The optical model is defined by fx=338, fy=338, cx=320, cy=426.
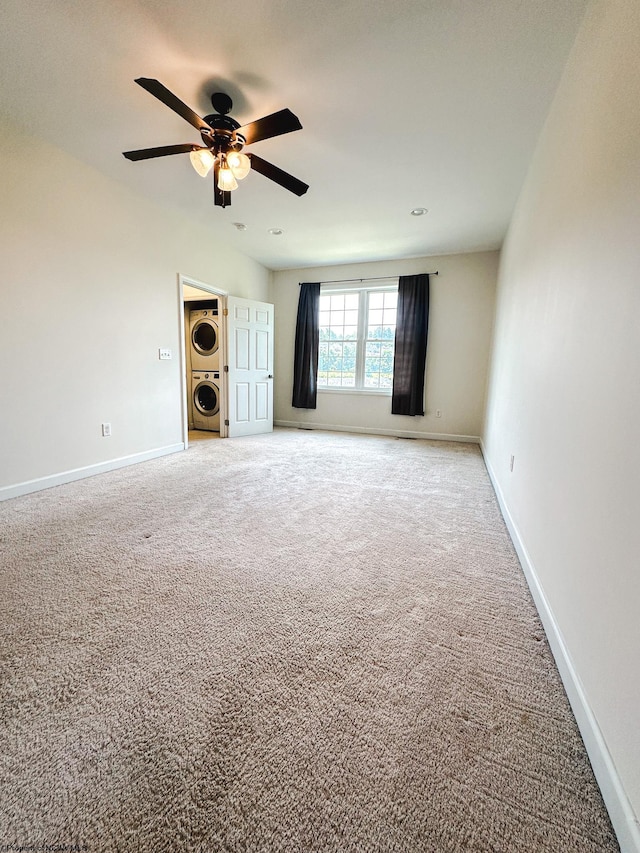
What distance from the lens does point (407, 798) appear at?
80cm

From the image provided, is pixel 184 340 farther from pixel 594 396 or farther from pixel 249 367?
pixel 594 396

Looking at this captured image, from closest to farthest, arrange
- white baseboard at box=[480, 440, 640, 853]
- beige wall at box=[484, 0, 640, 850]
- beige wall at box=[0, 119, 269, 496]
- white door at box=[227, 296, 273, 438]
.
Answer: white baseboard at box=[480, 440, 640, 853]
beige wall at box=[484, 0, 640, 850]
beige wall at box=[0, 119, 269, 496]
white door at box=[227, 296, 273, 438]

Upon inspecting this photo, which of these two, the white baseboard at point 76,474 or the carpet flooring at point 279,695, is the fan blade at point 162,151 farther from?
the white baseboard at point 76,474

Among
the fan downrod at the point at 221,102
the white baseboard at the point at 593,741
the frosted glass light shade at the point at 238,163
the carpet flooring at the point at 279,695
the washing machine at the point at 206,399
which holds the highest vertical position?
the fan downrod at the point at 221,102

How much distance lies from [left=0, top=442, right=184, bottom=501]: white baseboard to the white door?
1.26 meters

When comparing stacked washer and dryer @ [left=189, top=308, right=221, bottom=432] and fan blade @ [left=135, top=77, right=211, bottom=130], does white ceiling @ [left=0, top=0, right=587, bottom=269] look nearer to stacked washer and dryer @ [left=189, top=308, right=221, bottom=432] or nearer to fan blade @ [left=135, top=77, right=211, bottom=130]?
fan blade @ [left=135, top=77, right=211, bottom=130]

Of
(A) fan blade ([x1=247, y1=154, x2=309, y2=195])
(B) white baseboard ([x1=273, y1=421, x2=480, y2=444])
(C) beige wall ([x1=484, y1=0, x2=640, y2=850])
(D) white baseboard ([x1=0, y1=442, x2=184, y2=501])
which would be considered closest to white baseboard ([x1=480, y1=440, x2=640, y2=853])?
(C) beige wall ([x1=484, y1=0, x2=640, y2=850])

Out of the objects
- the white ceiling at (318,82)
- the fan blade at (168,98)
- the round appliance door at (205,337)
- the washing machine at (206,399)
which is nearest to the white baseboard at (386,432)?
the washing machine at (206,399)

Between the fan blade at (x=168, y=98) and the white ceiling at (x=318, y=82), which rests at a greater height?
the white ceiling at (x=318, y=82)

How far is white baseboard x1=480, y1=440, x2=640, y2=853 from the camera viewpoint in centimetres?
71

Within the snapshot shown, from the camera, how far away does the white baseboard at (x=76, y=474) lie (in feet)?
8.40

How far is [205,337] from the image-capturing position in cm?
509

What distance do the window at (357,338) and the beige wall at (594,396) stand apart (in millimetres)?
3408

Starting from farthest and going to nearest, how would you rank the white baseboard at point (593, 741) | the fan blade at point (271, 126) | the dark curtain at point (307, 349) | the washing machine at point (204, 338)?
1. the dark curtain at point (307, 349)
2. the washing machine at point (204, 338)
3. the fan blade at point (271, 126)
4. the white baseboard at point (593, 741)
